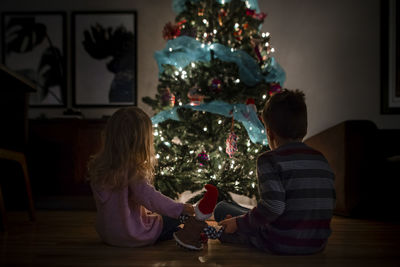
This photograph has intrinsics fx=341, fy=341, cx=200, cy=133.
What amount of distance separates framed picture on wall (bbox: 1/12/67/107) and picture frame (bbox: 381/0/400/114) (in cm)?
362

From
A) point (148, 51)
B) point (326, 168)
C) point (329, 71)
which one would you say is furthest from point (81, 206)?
point (329, 71)

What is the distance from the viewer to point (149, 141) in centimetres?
169

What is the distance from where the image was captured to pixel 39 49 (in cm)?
388

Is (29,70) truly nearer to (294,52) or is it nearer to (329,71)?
(294,52)

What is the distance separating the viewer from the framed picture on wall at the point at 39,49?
3.86 metres

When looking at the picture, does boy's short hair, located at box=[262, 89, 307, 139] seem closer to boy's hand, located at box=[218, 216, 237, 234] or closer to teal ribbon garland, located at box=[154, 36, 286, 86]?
boy's hand, located at box=[218, 216, 237, 234]

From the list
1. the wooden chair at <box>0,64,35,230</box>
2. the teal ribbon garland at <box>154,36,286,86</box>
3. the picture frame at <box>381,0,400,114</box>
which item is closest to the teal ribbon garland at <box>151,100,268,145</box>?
the teal ribbon garland at <box>154,36,286,86</box>

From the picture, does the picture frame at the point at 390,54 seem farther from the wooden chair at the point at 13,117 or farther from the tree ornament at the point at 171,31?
the wooden chair at the point at 13,117

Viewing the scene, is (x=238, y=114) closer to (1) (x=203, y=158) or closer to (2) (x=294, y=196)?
(1) (x=203, y=158)

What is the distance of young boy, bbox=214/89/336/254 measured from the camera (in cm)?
137

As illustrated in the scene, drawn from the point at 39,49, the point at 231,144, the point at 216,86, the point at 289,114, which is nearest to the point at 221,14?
the point at 216,86

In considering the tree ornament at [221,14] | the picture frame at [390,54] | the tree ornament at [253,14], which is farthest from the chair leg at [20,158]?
the picture frame at [390,54]

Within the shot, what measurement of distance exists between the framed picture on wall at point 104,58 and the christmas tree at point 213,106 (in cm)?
141

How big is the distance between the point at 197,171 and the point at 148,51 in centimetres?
194
